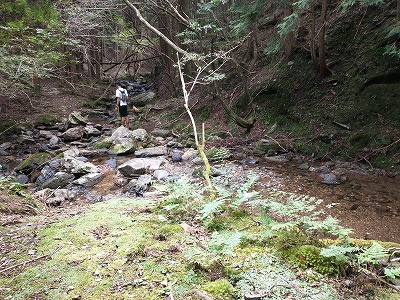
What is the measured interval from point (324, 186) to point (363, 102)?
3430 millimetres

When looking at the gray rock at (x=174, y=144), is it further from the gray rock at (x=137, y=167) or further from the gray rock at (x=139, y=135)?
the gray rock at (x=137, y=167)

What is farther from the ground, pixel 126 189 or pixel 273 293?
pixel 273 293

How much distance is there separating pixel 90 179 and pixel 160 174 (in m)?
1.98

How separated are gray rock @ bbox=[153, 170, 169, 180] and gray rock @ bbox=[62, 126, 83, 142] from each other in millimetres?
7011

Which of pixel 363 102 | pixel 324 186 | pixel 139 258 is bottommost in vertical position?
pixel 324 186

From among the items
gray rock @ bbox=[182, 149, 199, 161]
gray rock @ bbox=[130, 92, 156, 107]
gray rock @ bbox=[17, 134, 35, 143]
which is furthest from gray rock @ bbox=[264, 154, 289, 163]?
gray rock @ bbox=[130, 92, 156, 107]

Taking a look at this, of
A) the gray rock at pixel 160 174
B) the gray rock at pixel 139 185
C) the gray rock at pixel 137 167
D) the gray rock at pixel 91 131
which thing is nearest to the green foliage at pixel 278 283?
the gray rock at pixel 139 185

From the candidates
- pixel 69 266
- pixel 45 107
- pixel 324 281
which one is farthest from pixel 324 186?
pixel 45 107

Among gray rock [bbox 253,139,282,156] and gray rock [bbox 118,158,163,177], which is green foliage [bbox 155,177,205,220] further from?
gray rock [bbox 253,139,282,156]

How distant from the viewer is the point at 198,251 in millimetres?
2732

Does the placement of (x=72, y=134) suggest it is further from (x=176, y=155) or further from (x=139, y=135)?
(x=176, y=155)

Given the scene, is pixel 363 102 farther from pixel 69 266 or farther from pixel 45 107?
pixel 45 107

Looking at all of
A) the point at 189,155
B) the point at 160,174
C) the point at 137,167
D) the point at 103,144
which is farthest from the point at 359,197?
the point at 103,144

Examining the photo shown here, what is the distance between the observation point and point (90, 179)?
8.05 metres
